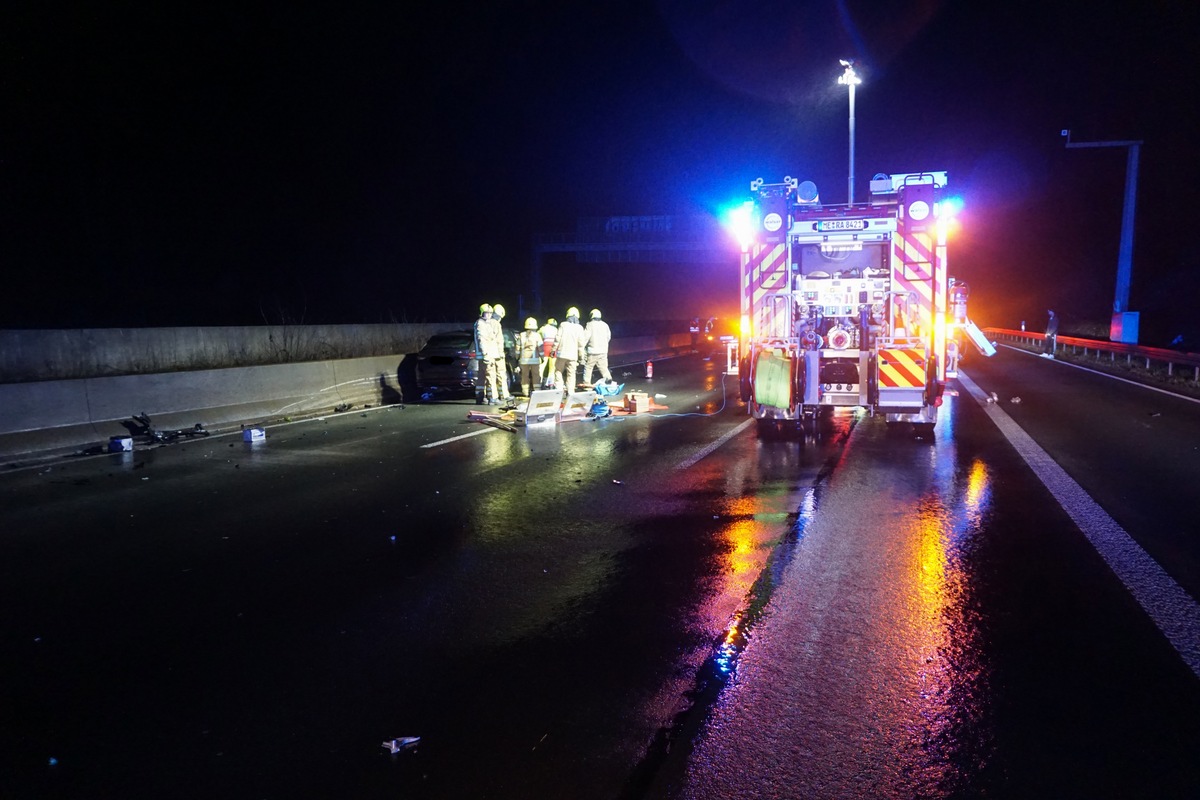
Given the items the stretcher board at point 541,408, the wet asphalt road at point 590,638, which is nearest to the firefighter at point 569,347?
the stretcher board at point 541,408

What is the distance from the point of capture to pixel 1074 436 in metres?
11.8

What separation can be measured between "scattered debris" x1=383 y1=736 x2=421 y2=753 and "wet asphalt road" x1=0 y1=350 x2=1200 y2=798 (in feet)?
0.17

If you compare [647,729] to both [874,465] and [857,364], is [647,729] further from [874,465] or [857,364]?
[857,364]

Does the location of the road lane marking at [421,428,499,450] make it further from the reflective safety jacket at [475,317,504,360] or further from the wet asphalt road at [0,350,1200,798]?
the reflective safety jacket at [475,317,504,360]

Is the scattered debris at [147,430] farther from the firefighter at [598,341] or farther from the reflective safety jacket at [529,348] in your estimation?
the firefighter at [598,341]

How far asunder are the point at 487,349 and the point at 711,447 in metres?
6.55

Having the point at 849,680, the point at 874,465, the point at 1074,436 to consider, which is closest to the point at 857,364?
the point at 874,465

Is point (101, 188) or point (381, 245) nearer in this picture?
point (101, 188)

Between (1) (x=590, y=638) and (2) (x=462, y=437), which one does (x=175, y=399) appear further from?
(1) (x=590, y=638)

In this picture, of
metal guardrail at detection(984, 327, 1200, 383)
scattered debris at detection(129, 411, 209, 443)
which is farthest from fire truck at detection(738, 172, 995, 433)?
metal guardrail at detection(984, 327, 1200, 383)

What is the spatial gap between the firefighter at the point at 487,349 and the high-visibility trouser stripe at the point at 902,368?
25.0 ft

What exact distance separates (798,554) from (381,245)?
142 ft

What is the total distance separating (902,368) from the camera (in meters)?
11.2

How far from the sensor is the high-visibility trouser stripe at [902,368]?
11.2m
